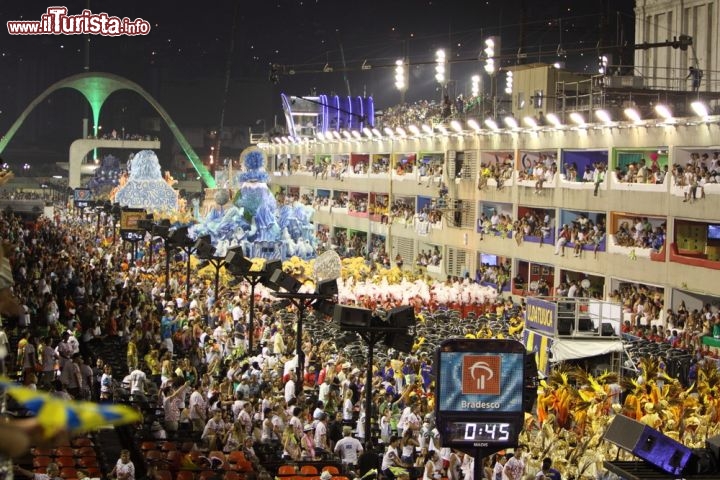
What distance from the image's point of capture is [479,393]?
12.2 metres

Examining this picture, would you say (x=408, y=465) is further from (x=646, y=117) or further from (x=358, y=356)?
(x=646, y=117)

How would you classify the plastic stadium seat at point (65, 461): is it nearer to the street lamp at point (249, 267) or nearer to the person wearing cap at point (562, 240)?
the street lamp at point (249, 267)

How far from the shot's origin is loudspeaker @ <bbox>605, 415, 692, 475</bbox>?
7986 millimetres

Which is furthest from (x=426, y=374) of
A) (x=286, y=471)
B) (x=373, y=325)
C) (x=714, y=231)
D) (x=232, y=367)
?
(x=714, y=231)

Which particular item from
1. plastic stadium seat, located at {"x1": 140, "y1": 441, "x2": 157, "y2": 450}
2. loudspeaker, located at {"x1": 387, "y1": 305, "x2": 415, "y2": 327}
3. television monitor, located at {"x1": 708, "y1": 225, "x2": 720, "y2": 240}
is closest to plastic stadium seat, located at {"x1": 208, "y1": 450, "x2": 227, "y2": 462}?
plastic stadium seat, located at {"x1": 140, "y1": 441, "x2": 157, "y2": 450}

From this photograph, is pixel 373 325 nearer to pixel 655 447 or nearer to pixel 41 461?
pixel 41 461

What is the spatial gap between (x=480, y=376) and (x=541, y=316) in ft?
42.3

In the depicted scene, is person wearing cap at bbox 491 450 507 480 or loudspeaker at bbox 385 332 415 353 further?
loudspeaker at bbox 385 332 415 353

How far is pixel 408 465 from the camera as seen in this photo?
1606 centimetres

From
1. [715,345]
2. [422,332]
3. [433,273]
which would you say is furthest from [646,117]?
[433,273]

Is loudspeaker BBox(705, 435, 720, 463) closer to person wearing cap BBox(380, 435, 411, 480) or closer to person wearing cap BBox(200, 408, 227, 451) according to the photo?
person wearing cap BBox(380, 435, 411, 480)

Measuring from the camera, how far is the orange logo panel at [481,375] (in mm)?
12203

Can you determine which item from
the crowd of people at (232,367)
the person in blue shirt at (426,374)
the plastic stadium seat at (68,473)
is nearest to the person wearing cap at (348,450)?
the crowd of people at (232,367)

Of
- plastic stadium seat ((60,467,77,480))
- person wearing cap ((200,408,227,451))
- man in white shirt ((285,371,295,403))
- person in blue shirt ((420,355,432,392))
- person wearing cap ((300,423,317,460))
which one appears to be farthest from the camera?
person in blue shirt ((420,355,432,392))
